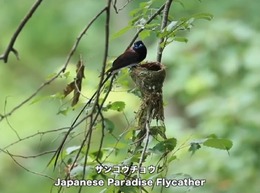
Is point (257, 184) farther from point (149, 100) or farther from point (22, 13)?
point (22, 13)

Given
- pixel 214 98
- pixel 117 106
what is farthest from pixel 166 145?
pixel 214 98

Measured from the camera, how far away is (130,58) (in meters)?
2.25

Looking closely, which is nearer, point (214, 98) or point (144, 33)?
point (144, 33)

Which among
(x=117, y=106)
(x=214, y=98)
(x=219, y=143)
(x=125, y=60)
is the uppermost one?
(x=214, y=98)

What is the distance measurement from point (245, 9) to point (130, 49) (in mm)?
3776


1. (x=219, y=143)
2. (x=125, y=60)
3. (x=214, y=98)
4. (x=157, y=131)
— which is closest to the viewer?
(x=219, y=143)

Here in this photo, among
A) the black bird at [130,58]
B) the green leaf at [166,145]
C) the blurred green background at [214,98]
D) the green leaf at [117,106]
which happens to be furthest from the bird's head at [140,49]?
the blurred green background at [214,98]

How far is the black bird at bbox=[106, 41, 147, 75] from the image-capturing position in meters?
2.20

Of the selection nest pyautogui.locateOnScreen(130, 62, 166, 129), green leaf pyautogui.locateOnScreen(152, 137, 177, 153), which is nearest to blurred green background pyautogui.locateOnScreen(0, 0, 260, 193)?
nest pyautogui.locateOnScreen(130, 62, 166, 129)

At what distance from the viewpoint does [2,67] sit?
23.8 ft

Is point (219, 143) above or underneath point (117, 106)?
underneath

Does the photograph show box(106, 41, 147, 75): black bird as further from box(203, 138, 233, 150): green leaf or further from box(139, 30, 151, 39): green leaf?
box(203, 138, 233, 150): green leaf

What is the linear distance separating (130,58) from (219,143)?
412 millimetres

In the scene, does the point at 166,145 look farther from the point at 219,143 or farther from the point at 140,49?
the point at 140,49
